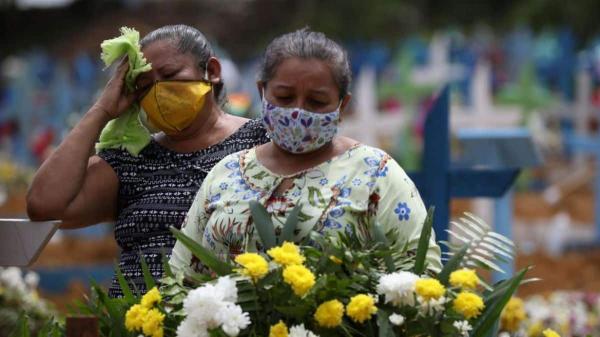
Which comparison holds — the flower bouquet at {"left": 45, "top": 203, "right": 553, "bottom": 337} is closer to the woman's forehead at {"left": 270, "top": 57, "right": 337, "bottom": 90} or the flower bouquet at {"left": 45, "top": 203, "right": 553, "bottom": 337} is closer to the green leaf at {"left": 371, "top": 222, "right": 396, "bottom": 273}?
the green leaf at {"left": 371, "top": 222, "right": 396, "bottom": 273}

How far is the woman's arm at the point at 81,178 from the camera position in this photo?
4.10 metres

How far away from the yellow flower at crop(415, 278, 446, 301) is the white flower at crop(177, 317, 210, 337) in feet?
1.58

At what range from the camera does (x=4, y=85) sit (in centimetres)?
2361

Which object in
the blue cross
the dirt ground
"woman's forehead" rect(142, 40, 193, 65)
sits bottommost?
the dirt ground

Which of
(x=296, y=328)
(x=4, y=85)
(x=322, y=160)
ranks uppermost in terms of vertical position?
(x=322, y=160)

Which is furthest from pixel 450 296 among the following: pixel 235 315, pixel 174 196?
pixel 174 196

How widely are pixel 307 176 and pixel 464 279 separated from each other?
0.54 meters

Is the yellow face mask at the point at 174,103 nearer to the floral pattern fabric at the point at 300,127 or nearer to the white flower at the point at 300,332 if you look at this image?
the floral pattern fabric at the point at 300,127

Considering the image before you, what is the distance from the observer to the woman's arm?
4.10 metres

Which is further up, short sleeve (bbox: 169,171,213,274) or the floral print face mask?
the floral print face mask

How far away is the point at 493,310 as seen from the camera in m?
3.44

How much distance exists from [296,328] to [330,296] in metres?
0.11

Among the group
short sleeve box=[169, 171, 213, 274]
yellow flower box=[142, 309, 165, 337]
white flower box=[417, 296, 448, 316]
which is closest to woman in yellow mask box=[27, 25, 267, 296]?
short sleeve box=[169, 171, 213, 274]

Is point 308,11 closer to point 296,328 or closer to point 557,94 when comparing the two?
point 557,94
